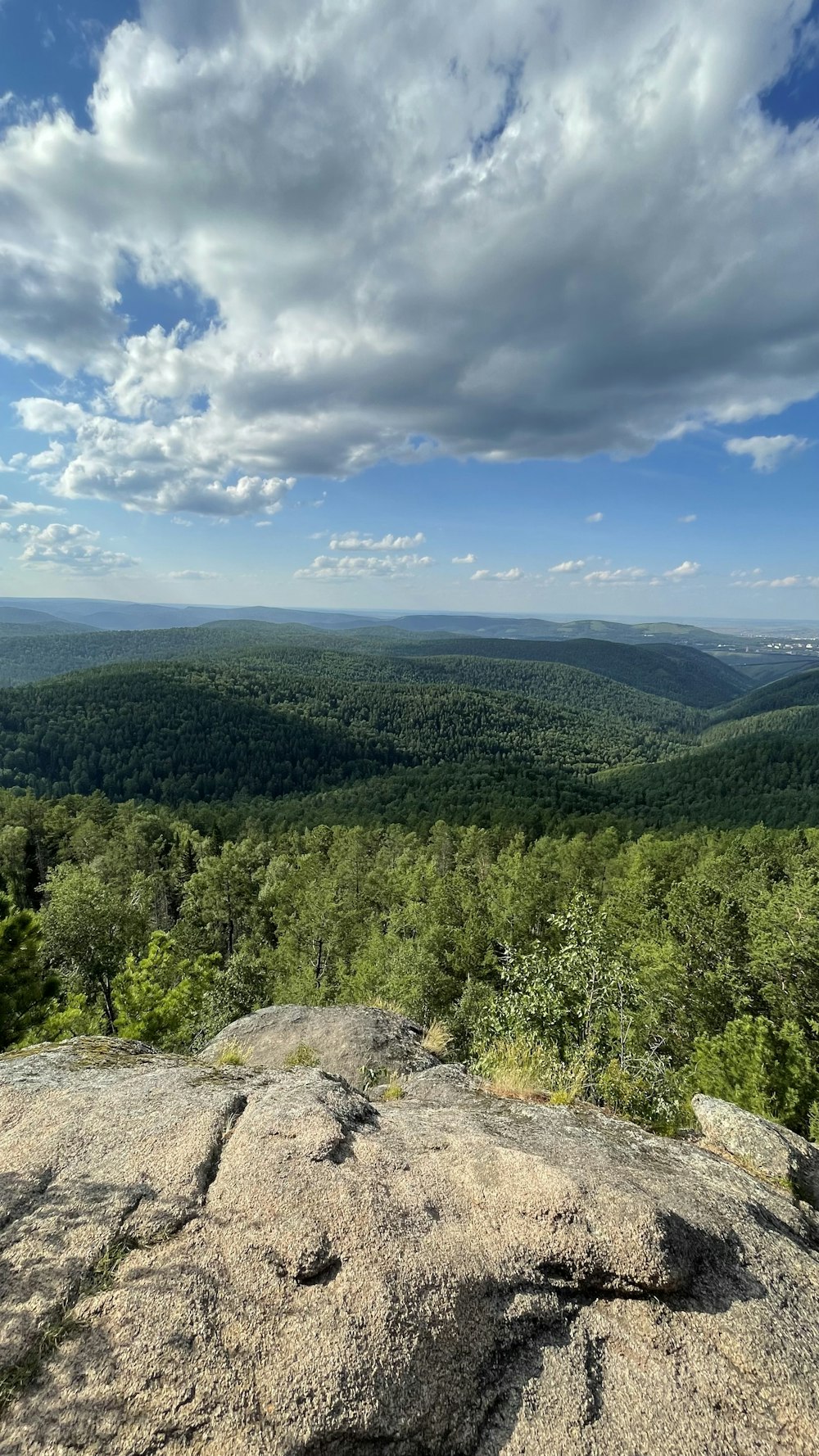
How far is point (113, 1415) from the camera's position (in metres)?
4.90

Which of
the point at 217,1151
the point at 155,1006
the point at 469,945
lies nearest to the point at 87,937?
the point at 155,1006

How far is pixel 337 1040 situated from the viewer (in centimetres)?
1625

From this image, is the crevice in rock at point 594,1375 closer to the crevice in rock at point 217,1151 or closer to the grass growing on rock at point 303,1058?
the crevice in rock at point 217,1151

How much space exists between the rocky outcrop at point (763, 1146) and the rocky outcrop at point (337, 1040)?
22.4 feet

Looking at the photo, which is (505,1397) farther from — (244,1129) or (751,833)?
(751,833)

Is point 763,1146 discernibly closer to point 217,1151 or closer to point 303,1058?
point 217,1151

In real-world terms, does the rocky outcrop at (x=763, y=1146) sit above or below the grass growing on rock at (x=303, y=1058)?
above

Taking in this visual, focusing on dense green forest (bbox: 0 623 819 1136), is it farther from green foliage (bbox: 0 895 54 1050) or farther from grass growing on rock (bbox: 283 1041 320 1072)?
grass growing on rock (bbox: 283 1041 320 1072)

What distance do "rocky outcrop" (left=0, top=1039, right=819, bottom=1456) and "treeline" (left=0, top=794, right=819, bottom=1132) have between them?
3.28m

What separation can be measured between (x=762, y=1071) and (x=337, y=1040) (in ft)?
49.5

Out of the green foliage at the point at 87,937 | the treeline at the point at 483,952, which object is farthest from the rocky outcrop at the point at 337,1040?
the green foliage at the point at 87,937

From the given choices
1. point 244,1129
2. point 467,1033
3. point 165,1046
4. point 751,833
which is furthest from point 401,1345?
point 751,833

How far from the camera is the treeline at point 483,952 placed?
1888cm

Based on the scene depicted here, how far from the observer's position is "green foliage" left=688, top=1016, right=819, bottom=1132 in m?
19.3
